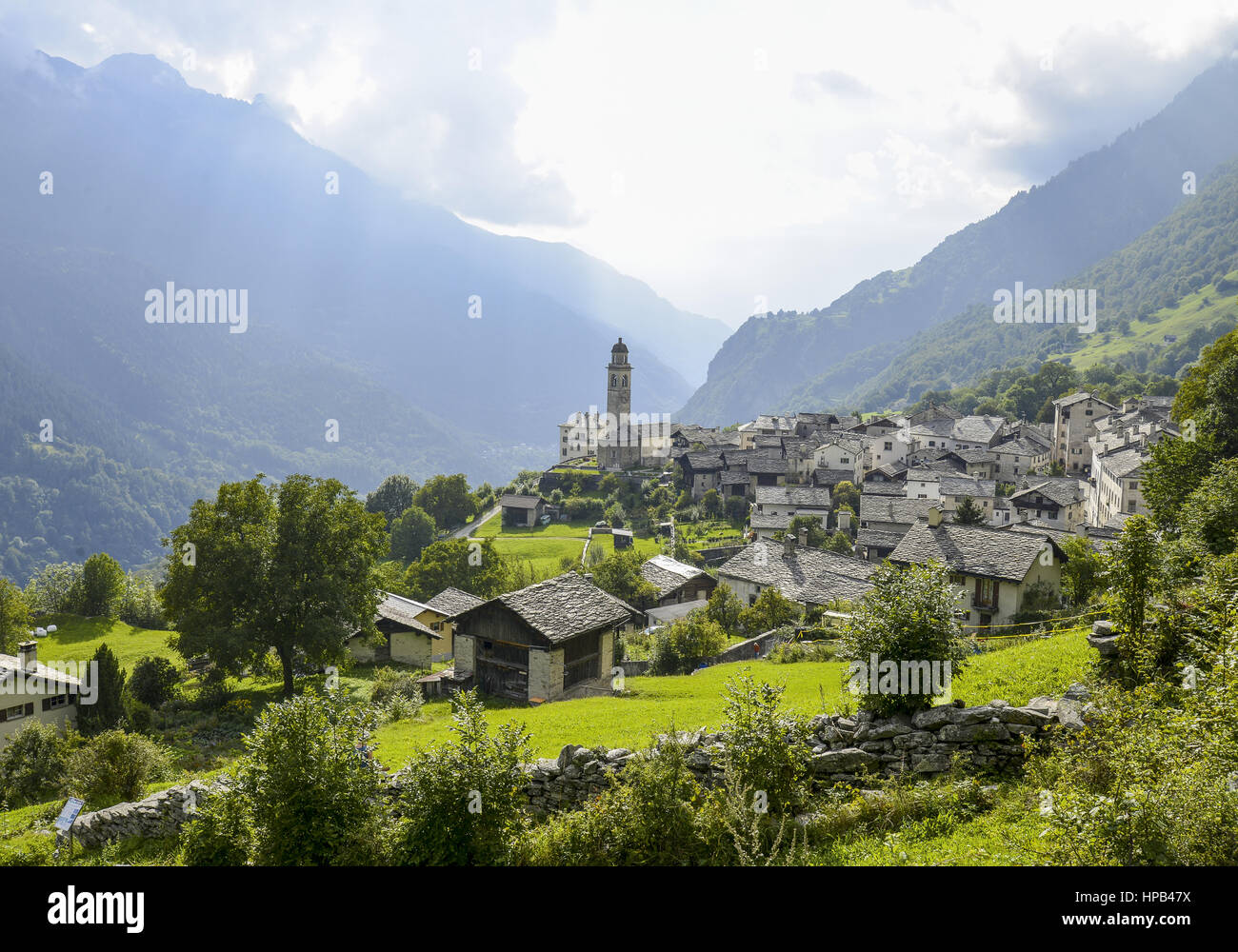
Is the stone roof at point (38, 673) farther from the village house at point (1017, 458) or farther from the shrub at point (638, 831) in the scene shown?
the village house at point (1017, 458)

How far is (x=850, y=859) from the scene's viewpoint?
9.84 meters

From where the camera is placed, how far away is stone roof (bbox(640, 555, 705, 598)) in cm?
5483

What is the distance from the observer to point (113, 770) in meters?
21.8

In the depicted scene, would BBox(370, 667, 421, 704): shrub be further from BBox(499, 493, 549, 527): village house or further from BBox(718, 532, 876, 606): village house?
BBox(499, 493, 549, 527): village house

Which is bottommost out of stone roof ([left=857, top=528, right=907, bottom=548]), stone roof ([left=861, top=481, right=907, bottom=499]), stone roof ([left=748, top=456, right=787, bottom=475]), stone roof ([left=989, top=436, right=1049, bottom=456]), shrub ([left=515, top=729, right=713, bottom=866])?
shrub ([left=515, top=729, right=713, bottom=866])

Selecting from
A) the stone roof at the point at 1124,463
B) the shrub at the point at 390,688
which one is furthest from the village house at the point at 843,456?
the shrub at the point at 390,688

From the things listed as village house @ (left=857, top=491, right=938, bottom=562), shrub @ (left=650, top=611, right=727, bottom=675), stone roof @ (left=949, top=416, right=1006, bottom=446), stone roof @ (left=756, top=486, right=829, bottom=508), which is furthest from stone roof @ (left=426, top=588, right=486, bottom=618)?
stone roof @ (left=949, top=416, right=1006, bottom=446)

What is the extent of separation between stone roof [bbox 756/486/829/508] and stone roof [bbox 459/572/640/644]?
49.7 meters

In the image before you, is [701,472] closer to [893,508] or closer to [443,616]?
[893,508]

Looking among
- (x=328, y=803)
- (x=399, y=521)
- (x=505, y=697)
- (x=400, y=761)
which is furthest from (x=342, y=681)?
(x=399, y=521)

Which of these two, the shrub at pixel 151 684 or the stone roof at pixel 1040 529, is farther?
the stone roof at pixel 1040 529

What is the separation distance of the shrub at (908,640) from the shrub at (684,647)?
21347 millimetres

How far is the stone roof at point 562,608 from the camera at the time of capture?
99.7ft
